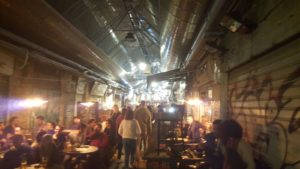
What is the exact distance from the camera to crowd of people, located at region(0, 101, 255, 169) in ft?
13.3

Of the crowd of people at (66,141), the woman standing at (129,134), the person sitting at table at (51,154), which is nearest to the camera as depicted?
the person sitting at table at (51,154)

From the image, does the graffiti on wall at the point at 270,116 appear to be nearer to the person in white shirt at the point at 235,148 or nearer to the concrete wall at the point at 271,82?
the concrete wall at the point at 271,82

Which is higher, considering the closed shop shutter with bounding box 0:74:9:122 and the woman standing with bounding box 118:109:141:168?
the closed shop shutter with bounding box 0:74:9:122

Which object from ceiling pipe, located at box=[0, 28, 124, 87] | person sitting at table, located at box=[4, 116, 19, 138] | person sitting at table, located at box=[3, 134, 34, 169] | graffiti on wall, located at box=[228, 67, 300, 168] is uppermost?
ceiling pipe, located at box=[0, 28, 124, 87]

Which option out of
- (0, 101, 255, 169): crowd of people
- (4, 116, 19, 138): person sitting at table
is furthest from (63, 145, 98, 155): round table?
(4, 116, 19, 138): person sitting at table

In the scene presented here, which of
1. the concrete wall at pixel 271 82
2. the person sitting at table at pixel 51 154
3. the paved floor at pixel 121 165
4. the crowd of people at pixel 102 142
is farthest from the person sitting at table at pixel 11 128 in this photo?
the concrete wall at pixel 271 82

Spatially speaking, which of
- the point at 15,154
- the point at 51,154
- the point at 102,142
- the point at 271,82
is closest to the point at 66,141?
the point at 102,142

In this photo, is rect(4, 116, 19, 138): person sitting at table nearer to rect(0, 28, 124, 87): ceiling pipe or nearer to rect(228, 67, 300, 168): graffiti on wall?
rect(0, 28, 124, 87): ceiling pipe

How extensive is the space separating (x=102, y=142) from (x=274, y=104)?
7.08 meters

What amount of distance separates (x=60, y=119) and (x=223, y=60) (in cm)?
907

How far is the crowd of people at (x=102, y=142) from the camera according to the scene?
13.3 ft

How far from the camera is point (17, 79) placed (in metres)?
10.2

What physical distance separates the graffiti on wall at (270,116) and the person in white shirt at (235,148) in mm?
535

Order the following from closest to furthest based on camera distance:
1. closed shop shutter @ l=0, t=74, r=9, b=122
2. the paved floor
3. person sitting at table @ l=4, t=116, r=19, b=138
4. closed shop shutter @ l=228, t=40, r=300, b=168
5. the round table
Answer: closed shop shutter @ l=228, t=40, r=300, b=168 < person sitting at table @ l=4, t=116, r=19, b=138 < the round table < closed shop shutter @ l=0, t=74, r=9, b=122 < the paved floor
